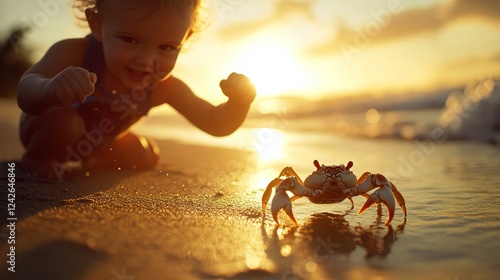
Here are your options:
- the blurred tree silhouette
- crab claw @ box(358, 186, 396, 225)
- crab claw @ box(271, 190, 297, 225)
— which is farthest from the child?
the blurred tree silhouette

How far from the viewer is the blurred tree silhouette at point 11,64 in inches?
441

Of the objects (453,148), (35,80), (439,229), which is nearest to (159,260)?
(439,229)

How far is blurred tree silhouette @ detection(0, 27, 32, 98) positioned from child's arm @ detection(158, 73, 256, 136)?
895cm

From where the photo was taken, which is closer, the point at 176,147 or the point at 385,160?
the point at 385,160

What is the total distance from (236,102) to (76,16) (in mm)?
1349

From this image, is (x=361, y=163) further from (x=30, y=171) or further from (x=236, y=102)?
(x=30, y=171)

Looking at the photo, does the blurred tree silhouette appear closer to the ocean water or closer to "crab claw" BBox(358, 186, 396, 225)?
the ocean water

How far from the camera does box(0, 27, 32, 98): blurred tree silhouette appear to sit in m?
11.2

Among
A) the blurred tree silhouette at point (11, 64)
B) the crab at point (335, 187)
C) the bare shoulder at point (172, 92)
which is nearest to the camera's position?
the crab at point (335, 187)

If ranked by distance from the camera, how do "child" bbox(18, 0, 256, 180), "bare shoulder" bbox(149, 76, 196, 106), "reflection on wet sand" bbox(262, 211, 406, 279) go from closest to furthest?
"reflection on wet sand" bbox(262, 211, 406, 279) → "child" bbox(18, 0, 256, 180) → "bare shoulder" bbox(149, 76, 196, 106)

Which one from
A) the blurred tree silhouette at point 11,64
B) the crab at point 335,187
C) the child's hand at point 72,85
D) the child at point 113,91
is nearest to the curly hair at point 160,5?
the child at point 113,91

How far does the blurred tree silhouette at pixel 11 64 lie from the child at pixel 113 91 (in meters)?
8.90

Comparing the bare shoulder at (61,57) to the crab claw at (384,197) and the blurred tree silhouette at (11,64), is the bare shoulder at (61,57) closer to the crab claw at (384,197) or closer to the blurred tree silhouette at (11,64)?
the crab claw at (384,197)

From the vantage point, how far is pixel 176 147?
541cm
